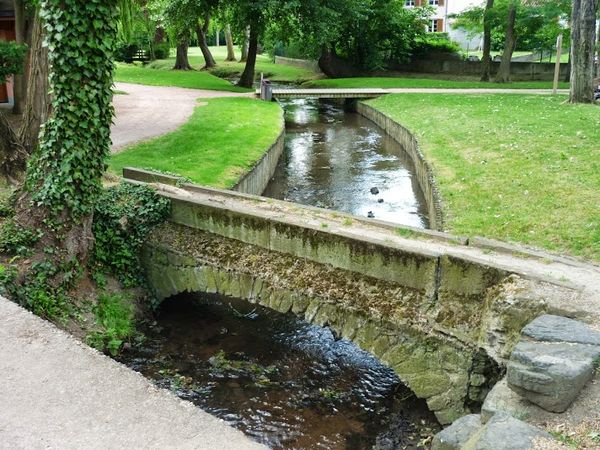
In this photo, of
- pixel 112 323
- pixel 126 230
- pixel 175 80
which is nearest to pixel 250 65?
pixel 175 80

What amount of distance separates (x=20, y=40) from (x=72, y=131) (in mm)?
11720

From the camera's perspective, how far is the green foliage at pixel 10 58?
14.7 m

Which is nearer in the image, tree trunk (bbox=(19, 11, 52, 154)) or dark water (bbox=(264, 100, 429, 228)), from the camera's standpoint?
tree trunk (bbox=(19, 11, 52, 154))

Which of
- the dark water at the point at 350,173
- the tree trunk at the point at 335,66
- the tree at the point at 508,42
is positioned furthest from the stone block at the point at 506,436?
the tree trunk at the point at 335,66

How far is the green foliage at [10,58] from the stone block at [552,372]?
13999mm

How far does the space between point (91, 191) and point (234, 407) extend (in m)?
3.73

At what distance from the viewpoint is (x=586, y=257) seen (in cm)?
866

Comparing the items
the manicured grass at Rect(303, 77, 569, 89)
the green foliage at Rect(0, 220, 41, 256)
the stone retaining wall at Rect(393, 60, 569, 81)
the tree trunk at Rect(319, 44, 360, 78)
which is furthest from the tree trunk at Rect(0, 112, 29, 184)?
the stone retaining wall at Rect(393, 60, 569, 81)

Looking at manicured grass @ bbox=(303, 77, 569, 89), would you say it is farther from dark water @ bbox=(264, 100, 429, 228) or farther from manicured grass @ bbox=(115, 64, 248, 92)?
dark water @ bbox=(264, 100, 429, 228)

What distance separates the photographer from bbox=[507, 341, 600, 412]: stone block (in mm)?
4598

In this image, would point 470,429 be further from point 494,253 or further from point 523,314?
point 494,253

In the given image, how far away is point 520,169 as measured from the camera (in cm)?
1363

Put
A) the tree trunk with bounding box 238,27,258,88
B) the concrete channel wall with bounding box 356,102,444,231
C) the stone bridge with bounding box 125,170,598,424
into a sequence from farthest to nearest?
the tree trunk with bounding box 238,27,258,88 < the concrete channel wall with bounding box 356,102,444,231 < the stone bridge with bounding box 125,170,598,424

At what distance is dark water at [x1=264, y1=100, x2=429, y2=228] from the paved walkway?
930cm
